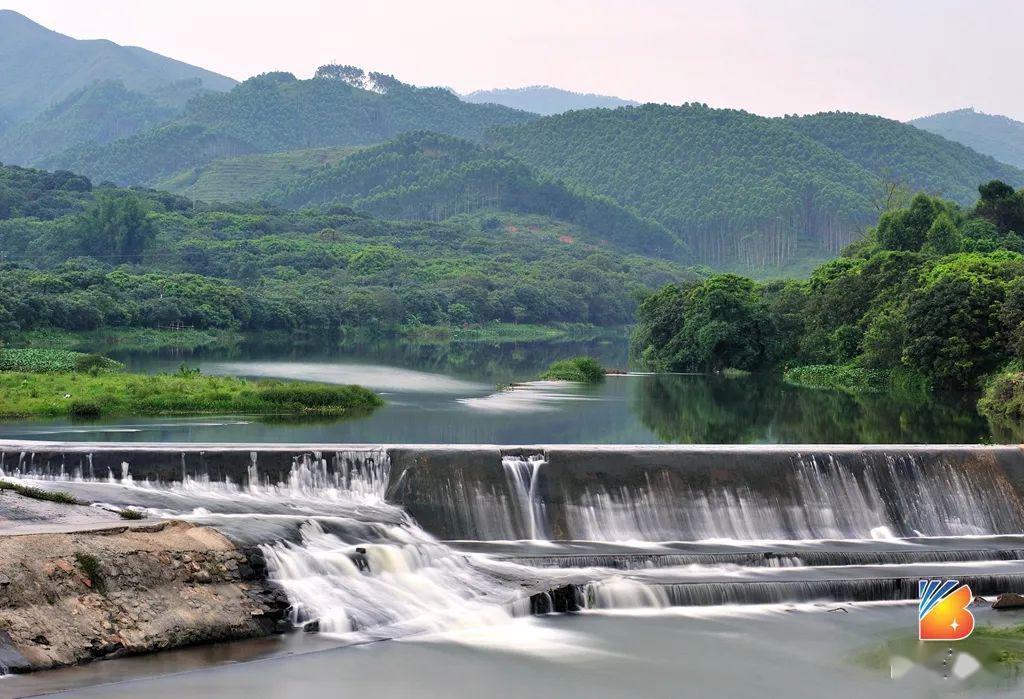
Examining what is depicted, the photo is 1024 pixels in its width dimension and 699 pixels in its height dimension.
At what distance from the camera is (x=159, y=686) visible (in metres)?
15.4

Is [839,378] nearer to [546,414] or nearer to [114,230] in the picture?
[546,414]

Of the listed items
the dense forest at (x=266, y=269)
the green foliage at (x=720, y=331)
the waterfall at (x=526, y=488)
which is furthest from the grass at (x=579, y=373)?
the waterfall at (x=526, y=488)

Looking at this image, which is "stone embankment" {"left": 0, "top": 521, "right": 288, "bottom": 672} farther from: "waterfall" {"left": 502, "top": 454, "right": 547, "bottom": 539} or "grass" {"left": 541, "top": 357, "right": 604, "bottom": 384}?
"grass" {"left": 541, "top": 357, "right": 604, "bottom": 384}

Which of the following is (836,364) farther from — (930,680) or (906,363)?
(930,680)

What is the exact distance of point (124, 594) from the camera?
17016mm

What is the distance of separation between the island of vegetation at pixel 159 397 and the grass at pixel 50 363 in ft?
4.75

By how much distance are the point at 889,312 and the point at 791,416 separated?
15.8 meters

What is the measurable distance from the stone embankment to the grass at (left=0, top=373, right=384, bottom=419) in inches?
694

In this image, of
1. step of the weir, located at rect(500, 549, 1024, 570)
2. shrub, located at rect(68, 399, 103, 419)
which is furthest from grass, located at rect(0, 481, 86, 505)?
shrub, located at rect(68, 399, 103, 419)

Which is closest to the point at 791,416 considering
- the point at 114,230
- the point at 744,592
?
the point at 744,592

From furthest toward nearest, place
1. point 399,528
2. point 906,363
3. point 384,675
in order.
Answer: point 906,363, point 399,528, point 384,675

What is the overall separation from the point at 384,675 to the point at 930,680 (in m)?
6.54

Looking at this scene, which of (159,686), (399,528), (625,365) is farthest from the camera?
(625,365)

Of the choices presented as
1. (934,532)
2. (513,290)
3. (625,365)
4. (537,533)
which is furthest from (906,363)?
(513,290)
